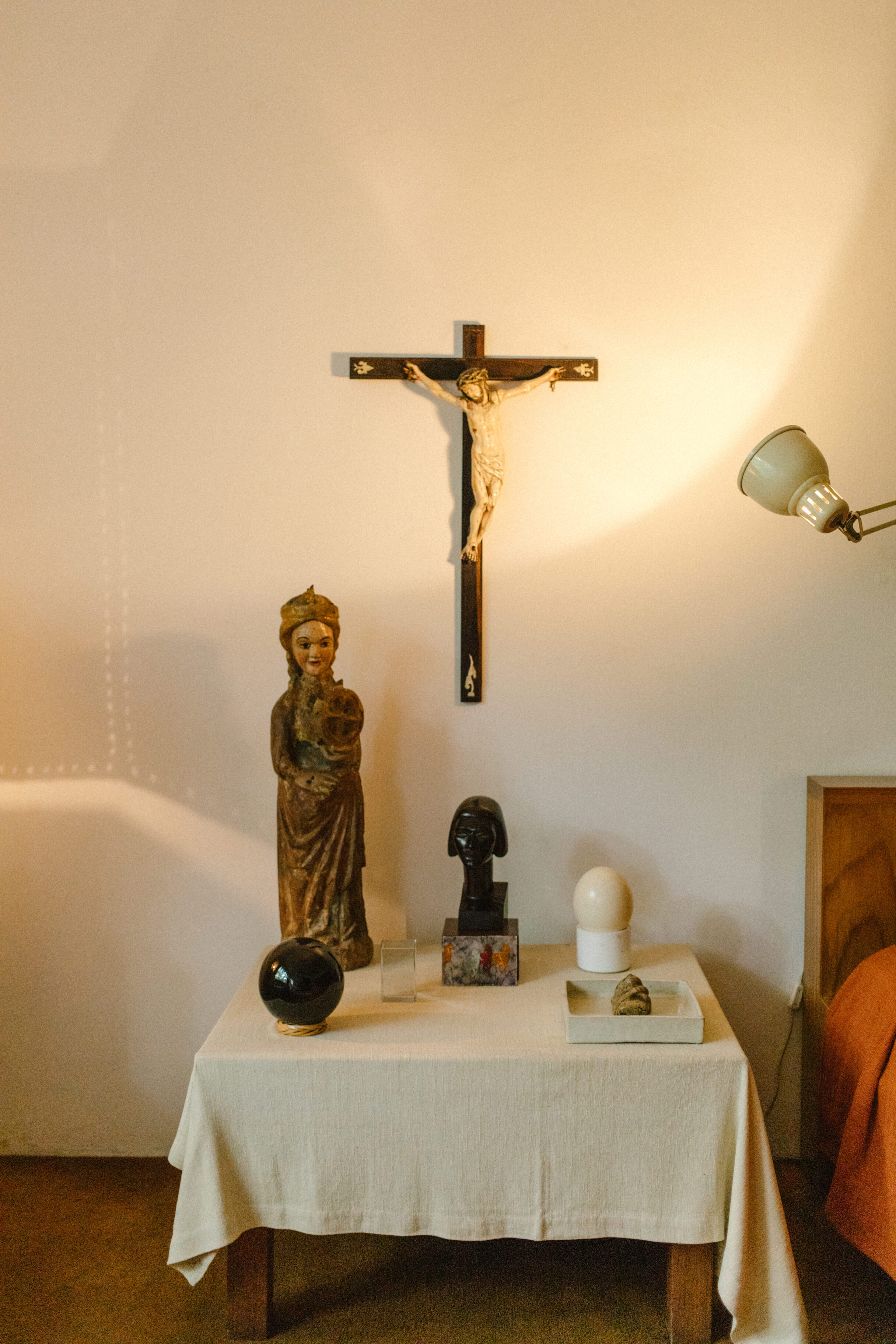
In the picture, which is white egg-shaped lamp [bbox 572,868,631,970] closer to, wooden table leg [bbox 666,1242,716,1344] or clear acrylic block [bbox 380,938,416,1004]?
clear acrylic block [bbox 380,938,416,1004]

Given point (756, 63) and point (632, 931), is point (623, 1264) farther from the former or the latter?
point (756, 63)

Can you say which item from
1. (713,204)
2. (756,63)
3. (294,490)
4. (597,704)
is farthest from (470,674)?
(756,63)

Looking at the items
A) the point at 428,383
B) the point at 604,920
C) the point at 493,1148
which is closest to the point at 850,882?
the point at 604,920

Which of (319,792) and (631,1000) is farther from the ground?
(319,792)

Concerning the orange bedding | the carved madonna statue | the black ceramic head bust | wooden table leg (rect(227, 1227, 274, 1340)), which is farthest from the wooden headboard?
wooden table leg (rect(227, 1227, 274, 1340))

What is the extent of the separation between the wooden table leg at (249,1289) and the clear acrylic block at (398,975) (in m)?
0.45

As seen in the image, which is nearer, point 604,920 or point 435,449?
point 604,920

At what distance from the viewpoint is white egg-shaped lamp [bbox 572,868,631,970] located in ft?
6.55

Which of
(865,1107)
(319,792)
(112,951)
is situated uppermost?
(319,792)

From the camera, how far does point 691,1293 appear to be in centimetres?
175

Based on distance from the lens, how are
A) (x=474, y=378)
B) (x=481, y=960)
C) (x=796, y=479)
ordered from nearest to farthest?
(x=796, y=479)
(x=481, y=960)
(x=474, y=378)

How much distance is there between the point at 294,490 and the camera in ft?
7.42

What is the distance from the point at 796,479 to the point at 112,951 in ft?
5.95

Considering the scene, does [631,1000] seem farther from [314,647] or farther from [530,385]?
[530,385]
